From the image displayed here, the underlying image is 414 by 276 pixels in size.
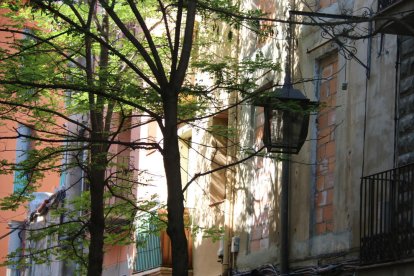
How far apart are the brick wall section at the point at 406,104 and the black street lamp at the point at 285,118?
4.11 feet

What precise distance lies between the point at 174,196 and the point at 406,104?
3573 mm

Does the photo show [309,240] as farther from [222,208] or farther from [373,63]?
[222,208]

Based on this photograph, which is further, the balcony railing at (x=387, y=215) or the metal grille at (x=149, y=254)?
the metal grille at (x=149, y=254)

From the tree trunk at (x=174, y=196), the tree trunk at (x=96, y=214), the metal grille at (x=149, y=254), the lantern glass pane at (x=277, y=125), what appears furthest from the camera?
the metal grille at (x=149, y=254)

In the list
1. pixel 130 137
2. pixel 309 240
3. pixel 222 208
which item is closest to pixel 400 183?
pixel 309 240

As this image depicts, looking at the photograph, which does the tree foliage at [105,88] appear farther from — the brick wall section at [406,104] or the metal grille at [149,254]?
the brick wall section at [406,104]

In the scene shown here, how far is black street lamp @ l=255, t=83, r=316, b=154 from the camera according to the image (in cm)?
1324

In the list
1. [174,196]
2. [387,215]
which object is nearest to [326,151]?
[387,215]

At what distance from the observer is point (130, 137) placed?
2723 cm

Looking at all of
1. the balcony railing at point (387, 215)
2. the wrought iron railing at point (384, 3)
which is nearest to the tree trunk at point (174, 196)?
the balcony railing at point (387, 215)

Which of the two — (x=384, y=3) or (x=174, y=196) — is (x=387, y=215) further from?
(x=174, y=196)

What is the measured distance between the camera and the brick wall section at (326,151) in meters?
15.2

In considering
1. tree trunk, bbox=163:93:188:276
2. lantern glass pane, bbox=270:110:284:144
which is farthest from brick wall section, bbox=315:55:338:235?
tree trunk, bbox=163:93:188:276

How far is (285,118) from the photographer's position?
13445 millimetres
